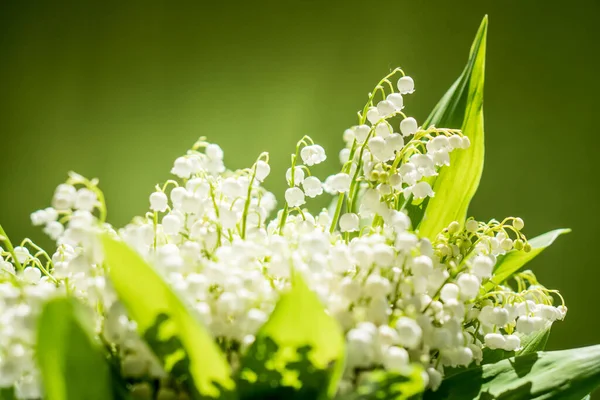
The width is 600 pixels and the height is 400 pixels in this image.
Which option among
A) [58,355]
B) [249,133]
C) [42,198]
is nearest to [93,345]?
[58,355]

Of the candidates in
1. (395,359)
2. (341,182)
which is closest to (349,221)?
(341,182)

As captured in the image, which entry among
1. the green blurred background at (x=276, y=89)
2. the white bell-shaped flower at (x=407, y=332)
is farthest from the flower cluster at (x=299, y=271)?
the green blurred background at (x=276, y=89)

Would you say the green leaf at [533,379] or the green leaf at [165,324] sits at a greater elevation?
the green leaf at [165,324]

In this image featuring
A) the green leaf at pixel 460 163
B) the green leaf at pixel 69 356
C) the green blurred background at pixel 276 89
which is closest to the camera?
the green leaf at pixel 69 356

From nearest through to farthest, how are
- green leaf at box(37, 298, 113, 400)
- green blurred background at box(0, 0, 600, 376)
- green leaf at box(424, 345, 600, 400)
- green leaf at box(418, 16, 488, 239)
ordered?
green leaf at box(37, 298, 113, 400) → green leaf at box(424, 345, 600, 400) → green leaf at box(418, 16, 488, 239) → green blurred background at box(0, 0, 600, 376)

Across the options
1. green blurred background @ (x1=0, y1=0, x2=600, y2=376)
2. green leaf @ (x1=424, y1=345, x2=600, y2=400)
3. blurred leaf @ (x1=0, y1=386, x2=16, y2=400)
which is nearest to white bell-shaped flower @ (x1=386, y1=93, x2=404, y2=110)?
green leaf @ (x1=424, y1=345, x2=600, y2=400)

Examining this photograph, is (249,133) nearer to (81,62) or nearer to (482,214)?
(81,62)

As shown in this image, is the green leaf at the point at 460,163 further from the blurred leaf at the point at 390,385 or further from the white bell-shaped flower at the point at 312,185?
the blurred leaf at the point at 390,385

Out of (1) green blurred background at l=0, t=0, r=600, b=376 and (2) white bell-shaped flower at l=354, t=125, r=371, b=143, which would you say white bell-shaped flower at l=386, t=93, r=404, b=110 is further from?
(1) green blurred background at l=0, t=0, r=600, b=376
